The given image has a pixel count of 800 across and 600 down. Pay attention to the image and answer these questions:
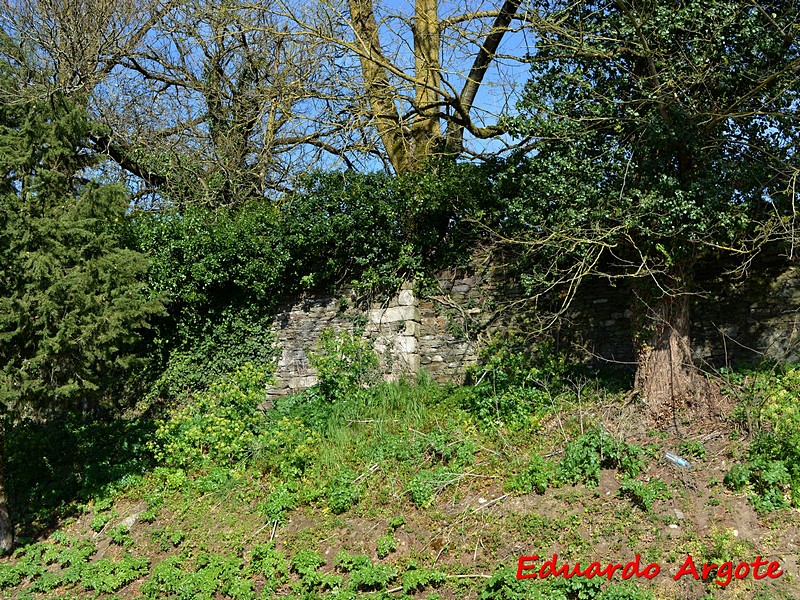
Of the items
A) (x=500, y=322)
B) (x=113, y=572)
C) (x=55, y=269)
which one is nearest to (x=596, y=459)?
(x=500, y=322)

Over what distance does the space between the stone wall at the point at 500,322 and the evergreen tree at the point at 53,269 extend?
10.5 feet

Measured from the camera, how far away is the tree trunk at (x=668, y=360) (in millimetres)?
7352

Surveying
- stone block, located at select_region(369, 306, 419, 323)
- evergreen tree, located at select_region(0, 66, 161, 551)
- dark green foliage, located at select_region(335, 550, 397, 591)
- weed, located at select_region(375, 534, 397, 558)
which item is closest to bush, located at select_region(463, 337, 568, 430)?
stone block, located at select_region(369, 306, 419, 323)

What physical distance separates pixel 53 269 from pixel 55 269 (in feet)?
0.09

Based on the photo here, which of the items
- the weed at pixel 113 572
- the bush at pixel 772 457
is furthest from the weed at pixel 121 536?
the bush at pixel 772 457

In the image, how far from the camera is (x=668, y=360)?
24.6 ft

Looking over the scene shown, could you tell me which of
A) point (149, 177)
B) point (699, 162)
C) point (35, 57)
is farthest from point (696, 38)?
point (149, 177)

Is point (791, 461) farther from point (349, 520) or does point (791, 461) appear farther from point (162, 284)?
point (162, 284)

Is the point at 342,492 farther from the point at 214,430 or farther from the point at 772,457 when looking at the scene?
the point at 772,457

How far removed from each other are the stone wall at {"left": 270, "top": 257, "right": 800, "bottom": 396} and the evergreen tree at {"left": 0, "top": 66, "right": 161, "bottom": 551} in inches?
126

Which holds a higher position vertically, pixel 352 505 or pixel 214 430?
pixel 214 430

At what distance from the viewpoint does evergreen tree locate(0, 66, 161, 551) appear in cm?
703

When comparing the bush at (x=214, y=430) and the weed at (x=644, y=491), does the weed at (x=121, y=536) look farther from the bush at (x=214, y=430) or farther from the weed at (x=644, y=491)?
the weed at (x=644, y=491)

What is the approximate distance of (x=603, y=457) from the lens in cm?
673
